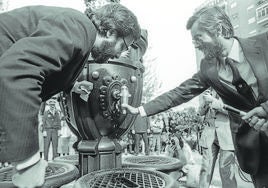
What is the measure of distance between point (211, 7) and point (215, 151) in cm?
215

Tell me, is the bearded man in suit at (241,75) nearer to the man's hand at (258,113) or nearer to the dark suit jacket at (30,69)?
the man's hand at (258,113)

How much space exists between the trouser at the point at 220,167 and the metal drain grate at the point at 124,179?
1482mm

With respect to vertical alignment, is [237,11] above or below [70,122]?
above

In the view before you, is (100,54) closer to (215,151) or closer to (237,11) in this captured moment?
(215,151)

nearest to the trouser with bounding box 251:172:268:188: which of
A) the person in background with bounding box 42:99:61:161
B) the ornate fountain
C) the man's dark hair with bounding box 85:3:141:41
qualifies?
the ornate fountain

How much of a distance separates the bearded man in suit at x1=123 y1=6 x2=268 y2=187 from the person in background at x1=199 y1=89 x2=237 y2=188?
980 millimetres

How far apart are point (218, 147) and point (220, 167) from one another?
1.22 ft

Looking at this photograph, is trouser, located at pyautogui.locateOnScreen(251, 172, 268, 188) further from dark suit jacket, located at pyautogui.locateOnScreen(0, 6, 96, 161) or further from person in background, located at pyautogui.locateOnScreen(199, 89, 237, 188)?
dark suit jacket, located at pyautogui.locateOnScreen(0, 6, 96, 161)

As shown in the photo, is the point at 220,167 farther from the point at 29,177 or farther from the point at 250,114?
the point at 29,177

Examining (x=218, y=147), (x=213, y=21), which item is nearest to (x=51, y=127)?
(x=218, y=147)

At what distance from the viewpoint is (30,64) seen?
1.10m

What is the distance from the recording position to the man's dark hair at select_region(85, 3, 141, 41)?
1817mm

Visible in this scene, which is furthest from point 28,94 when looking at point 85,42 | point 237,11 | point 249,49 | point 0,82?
point 237,11

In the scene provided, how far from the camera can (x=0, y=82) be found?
3.48 feet
